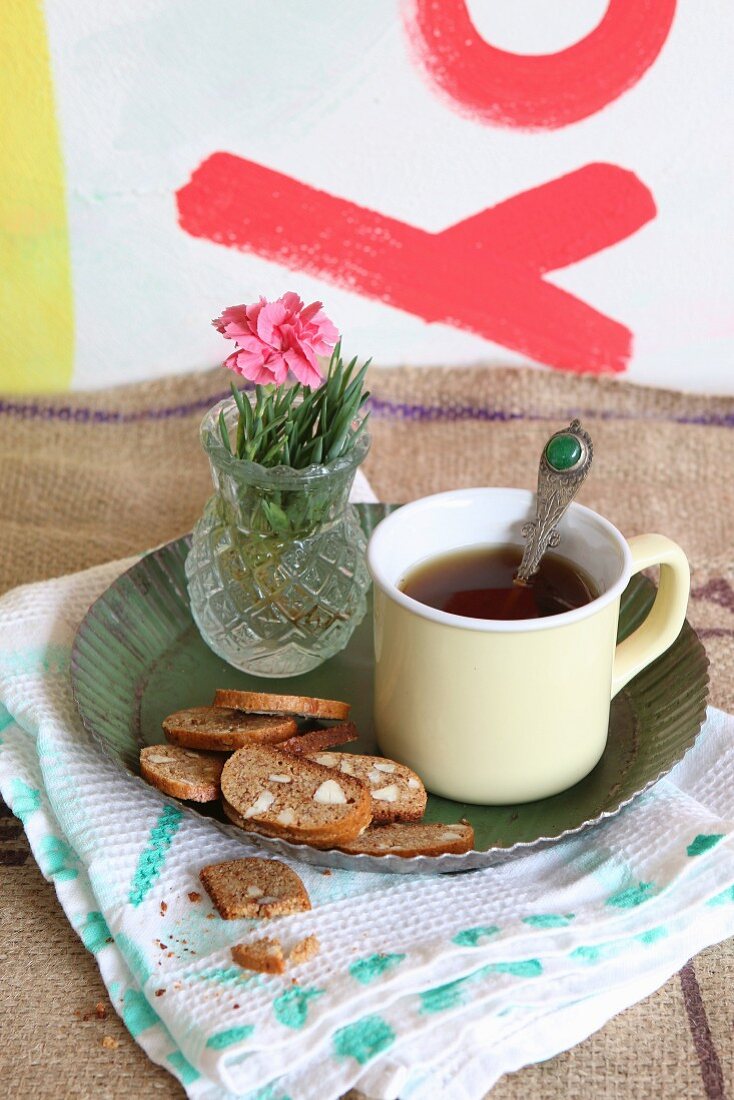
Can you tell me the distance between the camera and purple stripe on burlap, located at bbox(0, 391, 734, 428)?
51.9 inches

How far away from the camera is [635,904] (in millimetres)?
665

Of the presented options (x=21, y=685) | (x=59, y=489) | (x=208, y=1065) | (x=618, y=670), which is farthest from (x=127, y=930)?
(x=59, y=489)

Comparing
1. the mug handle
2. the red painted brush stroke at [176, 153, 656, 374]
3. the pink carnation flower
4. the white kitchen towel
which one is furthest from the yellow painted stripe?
the mug handle

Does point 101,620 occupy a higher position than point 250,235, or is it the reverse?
point 250,235

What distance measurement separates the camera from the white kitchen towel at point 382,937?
0.59m

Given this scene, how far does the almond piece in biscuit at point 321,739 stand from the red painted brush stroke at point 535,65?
27.5 inches

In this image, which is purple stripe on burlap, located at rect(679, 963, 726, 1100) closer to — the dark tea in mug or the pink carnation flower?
the dark tea in mug

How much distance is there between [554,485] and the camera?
0.77m

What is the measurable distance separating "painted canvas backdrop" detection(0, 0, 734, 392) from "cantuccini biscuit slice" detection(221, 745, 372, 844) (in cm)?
69

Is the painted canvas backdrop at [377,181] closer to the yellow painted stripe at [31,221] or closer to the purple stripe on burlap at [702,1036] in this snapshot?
the yellow painted stripe at [31,221]

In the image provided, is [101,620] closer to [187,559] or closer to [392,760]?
[187,559]

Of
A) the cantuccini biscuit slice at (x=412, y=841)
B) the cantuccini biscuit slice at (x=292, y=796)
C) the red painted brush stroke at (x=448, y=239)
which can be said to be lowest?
the cantuccini biscuit slice at (x=412, y=841)

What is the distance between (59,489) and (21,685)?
44cm

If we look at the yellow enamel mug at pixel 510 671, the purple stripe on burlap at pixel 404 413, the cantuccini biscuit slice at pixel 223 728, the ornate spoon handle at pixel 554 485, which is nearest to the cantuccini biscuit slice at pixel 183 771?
the cantuccini biscuit slice at pixel 223 728
